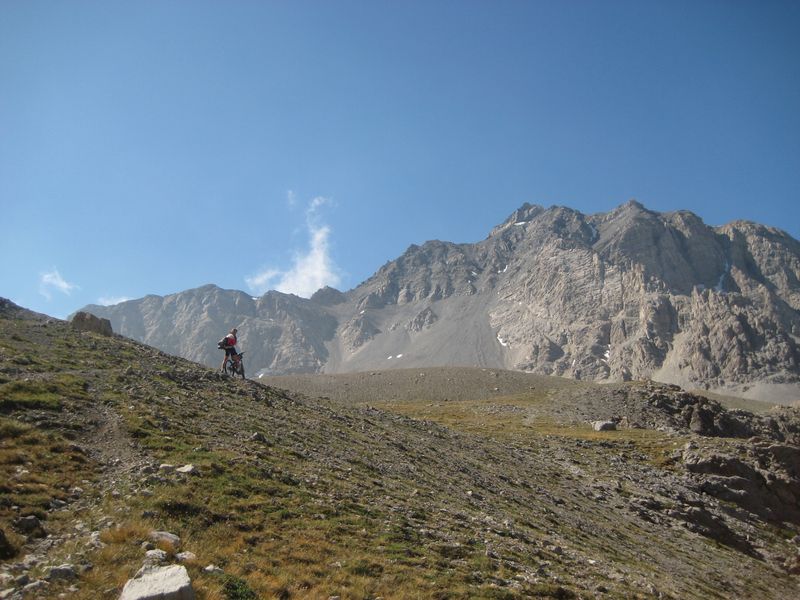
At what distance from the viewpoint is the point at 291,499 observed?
17078 mm

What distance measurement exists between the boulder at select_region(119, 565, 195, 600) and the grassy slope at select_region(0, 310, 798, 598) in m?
0.75

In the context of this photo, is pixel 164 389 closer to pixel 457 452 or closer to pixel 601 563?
pixel 457 452

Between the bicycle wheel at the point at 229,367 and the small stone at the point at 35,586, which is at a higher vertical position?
the bicycle wheel at the point at 229,367

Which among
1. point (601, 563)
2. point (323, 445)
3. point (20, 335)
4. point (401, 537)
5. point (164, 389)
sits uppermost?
point (20, 335)

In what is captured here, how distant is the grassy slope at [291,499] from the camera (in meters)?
13.2

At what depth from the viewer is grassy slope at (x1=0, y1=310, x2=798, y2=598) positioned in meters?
13.2

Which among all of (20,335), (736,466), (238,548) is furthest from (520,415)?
(238,548)

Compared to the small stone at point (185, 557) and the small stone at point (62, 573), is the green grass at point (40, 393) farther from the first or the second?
the small stone at point (185, 557)

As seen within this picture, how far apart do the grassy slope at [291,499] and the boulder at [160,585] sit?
0.75 meters

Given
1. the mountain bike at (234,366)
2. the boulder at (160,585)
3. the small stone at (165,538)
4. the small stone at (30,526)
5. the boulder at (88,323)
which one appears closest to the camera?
the boulder at (160,585)

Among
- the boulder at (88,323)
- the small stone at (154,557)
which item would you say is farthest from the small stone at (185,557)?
the boulder at (88,323)

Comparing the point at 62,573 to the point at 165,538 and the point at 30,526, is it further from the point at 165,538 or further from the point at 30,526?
the point at 30,526

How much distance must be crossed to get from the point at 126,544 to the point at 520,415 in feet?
238

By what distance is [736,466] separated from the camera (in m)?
45.8
